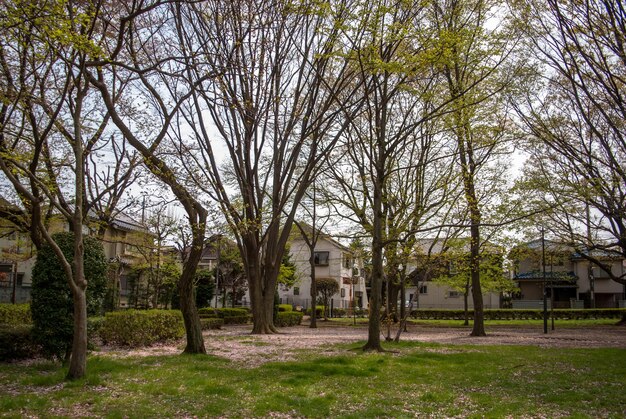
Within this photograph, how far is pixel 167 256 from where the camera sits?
29.3 meters

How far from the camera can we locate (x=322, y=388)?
8727 millimetres

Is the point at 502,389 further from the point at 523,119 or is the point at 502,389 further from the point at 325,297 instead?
the point at 325,297

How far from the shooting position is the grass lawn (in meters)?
7.16

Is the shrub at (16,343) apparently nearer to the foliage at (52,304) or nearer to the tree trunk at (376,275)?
the foliage at (52,304)

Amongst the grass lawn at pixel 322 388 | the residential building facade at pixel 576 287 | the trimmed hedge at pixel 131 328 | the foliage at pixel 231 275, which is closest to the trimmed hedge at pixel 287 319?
the foliage at pixel 231 275

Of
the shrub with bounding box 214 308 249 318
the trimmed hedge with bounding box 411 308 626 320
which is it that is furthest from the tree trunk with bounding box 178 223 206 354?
the trimmed hedge with bounding box 411 308 626 320

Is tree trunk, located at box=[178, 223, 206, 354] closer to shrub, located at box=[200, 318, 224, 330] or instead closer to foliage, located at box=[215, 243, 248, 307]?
shrub, located at box=[200, 318, 224, 330]

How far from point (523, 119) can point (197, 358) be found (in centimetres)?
Result: 1490

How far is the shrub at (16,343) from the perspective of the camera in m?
11.0

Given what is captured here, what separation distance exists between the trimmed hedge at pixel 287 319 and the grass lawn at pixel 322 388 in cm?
1749

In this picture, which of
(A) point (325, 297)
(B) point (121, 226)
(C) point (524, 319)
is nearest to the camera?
(B) point (121, 226)

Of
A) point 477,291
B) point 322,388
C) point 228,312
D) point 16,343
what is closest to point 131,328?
point 16,343

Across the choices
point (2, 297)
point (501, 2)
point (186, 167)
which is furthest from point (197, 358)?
point (2, 297)

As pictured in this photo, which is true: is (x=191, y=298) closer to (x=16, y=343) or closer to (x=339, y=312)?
(x=16, y=343)
